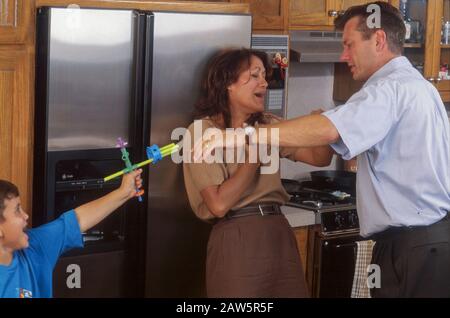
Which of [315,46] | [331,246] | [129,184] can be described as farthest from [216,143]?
[315,46]

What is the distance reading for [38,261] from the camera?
2529 mm

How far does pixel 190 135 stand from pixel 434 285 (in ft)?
3.25

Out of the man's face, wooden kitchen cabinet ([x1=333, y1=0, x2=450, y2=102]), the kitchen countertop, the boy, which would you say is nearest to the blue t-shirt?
the boy

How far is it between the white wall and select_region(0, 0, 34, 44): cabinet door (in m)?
1.73

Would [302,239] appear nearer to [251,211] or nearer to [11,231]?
[251,211]

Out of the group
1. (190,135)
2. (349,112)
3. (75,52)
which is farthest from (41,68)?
(349,112)

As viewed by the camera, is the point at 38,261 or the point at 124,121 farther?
the point at 124,121

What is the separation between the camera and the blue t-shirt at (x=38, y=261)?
2404 mm

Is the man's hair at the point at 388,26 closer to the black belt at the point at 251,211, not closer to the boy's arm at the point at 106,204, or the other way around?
the black belt at the point at 251,211

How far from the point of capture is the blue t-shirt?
240cm

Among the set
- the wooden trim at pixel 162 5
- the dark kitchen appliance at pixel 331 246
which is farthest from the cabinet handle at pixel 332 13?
the dark kitchen appliance at pixel 331 246

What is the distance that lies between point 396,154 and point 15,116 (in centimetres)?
130

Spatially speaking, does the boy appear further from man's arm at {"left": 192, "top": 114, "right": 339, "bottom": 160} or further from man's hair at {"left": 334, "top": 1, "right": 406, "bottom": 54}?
man's hair at {"left": 334, "top": 1, "right": 406, "bottom": 54}

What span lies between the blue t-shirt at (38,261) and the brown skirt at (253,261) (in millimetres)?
551
